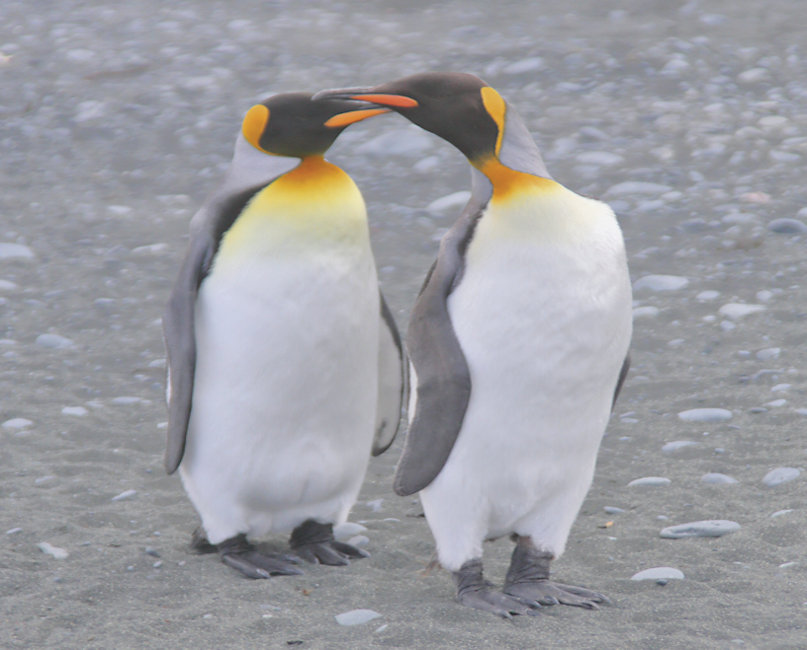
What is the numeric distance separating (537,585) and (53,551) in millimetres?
1175

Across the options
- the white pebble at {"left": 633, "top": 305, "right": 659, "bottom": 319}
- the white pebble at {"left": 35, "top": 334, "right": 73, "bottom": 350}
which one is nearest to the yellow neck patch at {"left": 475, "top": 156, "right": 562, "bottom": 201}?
the white pebble at {"left": 633, "top": 305, "right": 659, "bottom": 319}

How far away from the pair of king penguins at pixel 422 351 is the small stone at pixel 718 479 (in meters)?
0.58

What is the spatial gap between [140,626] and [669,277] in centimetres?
288

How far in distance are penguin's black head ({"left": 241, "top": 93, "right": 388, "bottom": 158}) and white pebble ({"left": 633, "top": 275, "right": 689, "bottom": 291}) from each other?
229 cm

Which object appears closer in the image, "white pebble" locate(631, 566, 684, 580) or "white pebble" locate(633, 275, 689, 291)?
"white pebble" locate(631, 566, 684, 580)

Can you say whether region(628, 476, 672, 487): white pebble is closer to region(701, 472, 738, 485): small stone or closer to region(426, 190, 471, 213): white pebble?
region(701, 472, 738, 485): small stone

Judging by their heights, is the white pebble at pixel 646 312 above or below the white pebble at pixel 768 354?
below

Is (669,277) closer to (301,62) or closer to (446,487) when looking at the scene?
(446,487)

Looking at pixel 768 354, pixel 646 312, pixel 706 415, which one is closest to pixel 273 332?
pixel 706 415

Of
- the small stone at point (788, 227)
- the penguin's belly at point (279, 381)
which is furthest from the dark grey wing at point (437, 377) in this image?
the small stone at point (788, 227)

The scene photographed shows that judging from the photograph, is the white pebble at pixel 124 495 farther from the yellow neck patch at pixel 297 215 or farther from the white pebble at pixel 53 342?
the white pebble at pixel 53 342

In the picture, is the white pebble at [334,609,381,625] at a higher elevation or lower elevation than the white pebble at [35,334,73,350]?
higher

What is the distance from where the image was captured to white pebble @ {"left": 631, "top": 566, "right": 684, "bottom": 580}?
2.54 metres

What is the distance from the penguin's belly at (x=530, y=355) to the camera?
234cm
